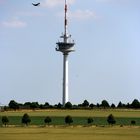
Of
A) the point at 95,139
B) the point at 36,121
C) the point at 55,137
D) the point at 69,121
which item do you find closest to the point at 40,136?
the point at 55,137

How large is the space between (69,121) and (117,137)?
45.9m

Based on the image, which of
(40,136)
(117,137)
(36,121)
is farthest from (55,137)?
(36,121)

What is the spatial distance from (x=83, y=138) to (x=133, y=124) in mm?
48910


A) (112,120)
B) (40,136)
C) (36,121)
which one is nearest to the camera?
(40,136)

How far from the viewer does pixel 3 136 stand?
98.8m

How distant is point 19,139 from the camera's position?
92500 millimetres

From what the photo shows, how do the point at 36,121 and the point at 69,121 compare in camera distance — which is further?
the point at 36,121

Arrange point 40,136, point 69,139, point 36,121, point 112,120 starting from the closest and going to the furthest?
1. point 69,139
2. point 40,136
3. point 112,120
4. point 36,121

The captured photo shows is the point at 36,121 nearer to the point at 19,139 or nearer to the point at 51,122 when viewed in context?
the point at 51,122

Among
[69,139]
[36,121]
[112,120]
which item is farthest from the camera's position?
[36,121]

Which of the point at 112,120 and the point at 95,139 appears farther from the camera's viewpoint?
the point at 112,120

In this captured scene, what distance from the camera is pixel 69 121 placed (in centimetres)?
14200

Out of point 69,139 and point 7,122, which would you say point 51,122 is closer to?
point 7,122

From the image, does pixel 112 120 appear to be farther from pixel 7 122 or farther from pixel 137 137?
pixel 137 137
